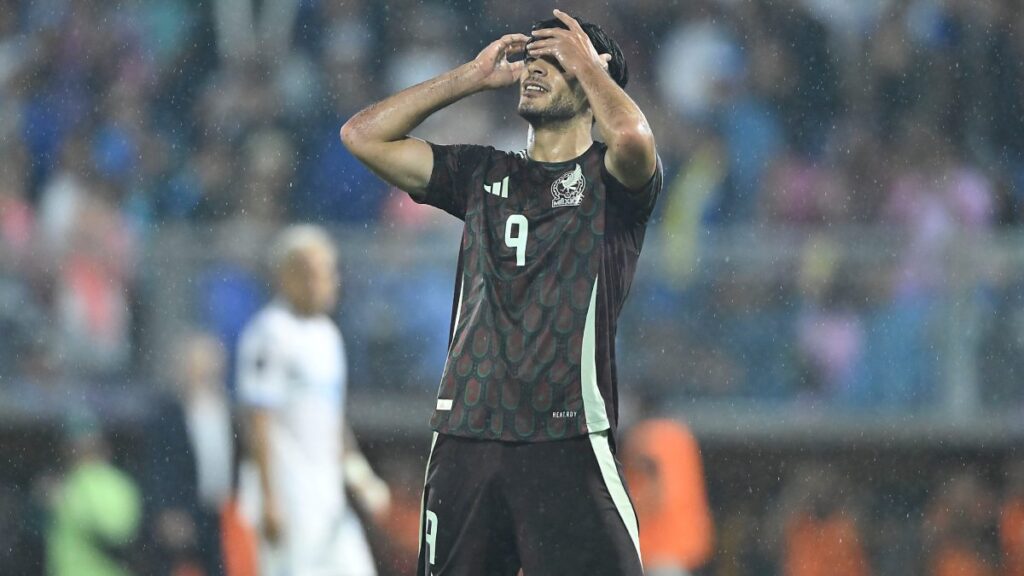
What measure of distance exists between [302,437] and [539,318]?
136 inches

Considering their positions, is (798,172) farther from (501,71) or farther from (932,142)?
(501,71)

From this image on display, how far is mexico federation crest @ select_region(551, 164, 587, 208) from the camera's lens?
443cm

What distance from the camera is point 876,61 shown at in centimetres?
1088

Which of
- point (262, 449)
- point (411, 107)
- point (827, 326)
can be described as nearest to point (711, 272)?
point (827, 326)

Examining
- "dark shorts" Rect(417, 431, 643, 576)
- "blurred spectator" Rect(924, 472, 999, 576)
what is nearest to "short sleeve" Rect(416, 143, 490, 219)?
"dark shorts" Rect(417, 431, 643, 576)

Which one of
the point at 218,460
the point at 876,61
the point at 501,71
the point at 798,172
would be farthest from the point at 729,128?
the point at 501,71

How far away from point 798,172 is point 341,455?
3.99 meters

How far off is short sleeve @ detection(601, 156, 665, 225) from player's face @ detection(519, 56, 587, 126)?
195 millimetres

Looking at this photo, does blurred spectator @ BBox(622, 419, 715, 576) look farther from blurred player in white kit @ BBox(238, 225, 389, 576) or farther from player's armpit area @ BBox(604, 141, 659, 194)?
player's armpit area @ BBox(604, 141, 659, 194)

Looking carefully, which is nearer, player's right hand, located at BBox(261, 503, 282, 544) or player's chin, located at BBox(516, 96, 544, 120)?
player's chin, located at BBox(516, 96, 544, 120)

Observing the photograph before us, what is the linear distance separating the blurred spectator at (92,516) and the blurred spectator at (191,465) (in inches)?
9.5

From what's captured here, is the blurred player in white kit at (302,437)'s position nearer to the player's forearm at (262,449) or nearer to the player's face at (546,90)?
the player's forearm at (262,449)

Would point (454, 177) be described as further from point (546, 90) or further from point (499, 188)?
point (546, 90)

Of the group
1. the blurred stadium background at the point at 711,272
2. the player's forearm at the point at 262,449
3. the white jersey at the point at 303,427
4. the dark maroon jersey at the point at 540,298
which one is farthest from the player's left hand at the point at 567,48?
the blurred stadium background at the point at 711,272
